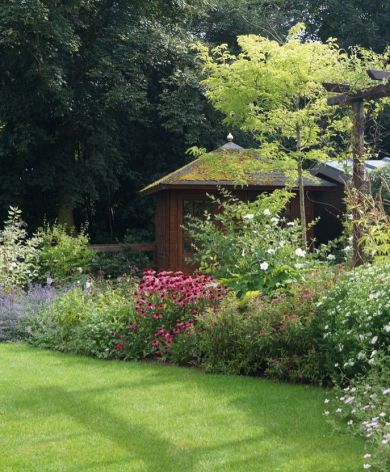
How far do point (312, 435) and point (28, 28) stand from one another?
12441mm

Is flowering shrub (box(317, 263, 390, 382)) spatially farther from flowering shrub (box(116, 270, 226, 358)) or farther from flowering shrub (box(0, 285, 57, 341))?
flowering shrub (box(0, 285, 57, 341))

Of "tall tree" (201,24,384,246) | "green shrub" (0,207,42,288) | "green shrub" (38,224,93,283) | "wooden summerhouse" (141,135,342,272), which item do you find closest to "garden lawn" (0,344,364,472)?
"green shrub" (0,207,42,288)

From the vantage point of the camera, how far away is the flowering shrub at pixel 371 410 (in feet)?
12.9

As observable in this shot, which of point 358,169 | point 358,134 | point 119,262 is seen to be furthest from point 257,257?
point 119,262

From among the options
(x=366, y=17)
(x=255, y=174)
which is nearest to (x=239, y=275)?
(x=255, y=174)

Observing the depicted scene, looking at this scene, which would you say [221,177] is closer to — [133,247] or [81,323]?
[133,247]

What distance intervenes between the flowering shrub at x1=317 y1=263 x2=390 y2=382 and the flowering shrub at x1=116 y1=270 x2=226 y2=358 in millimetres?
1753

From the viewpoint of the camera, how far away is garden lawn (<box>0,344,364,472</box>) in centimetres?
422

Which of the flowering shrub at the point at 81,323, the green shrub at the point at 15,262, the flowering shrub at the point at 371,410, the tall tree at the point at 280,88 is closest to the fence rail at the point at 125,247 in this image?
the green shrub at the point at 15,262

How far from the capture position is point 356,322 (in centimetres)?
552

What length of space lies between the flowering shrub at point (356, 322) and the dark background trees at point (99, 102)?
10663 mm

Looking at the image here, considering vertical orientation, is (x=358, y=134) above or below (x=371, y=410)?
above

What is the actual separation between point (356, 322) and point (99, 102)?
41.7ft

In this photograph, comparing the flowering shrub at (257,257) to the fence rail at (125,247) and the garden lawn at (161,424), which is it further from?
the fence rail at (125,247)
